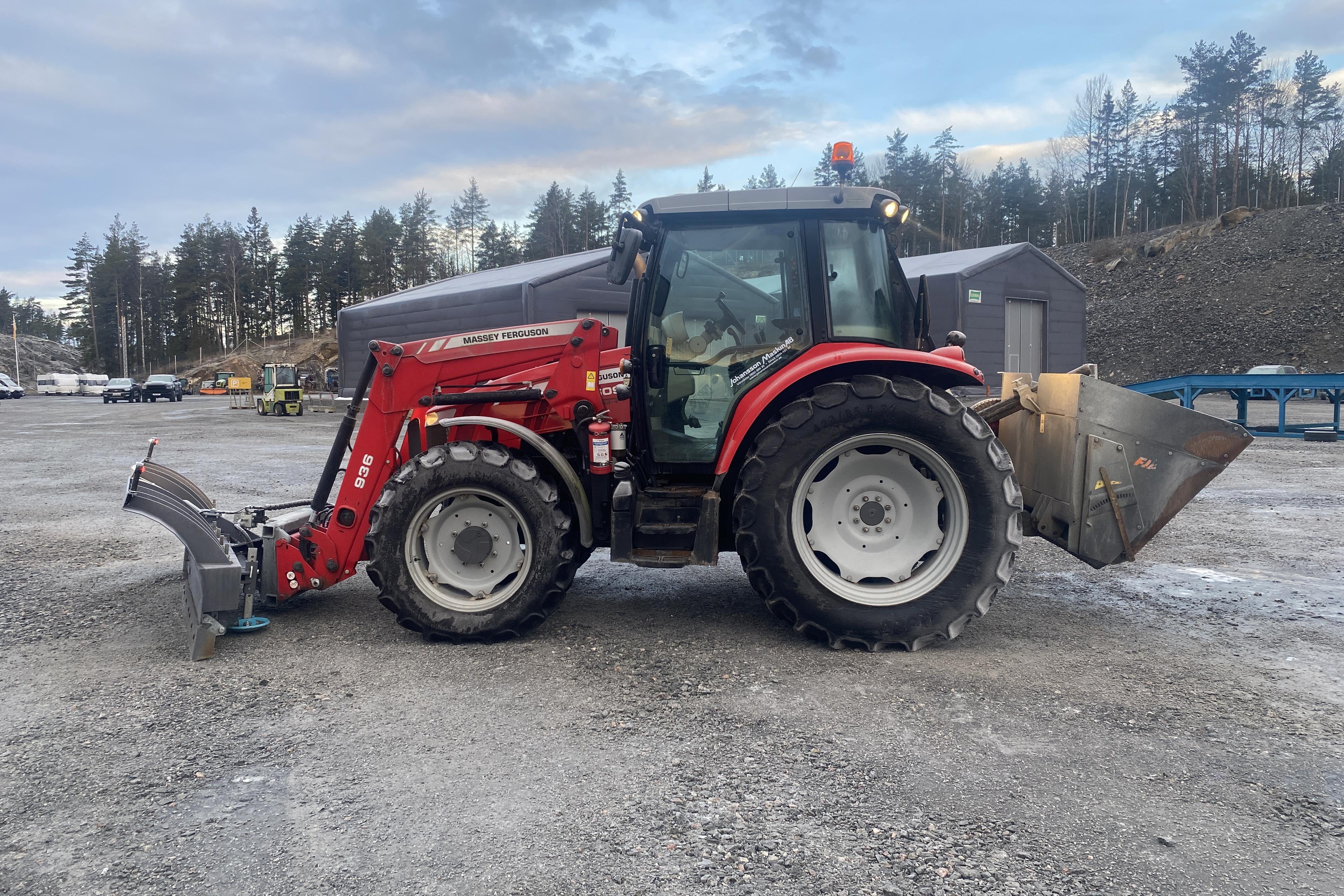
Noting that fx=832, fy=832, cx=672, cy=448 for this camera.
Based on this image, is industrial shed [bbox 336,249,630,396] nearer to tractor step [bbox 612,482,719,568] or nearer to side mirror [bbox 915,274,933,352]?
side mirror [bbox 915,274,933,352]

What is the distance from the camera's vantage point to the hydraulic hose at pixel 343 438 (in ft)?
15.9

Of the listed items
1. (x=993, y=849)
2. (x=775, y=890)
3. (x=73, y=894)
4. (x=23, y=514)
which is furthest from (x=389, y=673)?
(x=23, y=514)

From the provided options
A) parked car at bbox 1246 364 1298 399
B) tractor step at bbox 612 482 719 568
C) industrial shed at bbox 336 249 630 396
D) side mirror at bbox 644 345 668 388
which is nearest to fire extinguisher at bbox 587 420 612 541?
tractor step at bbox 612 482 719 568

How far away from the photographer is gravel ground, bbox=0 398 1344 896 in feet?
7.83

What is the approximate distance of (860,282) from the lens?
4391mm

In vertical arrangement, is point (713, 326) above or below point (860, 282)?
below

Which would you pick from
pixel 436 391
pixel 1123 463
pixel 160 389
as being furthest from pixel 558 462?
pixel 160 389

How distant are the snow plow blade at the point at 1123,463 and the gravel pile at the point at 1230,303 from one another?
33.3 m

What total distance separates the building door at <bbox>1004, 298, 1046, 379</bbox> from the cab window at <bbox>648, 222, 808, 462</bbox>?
20865 millimetres

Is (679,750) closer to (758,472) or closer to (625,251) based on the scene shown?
(758,472)

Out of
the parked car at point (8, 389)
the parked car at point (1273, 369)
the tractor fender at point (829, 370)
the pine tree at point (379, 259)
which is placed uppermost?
the pine tree at point (379, 259)

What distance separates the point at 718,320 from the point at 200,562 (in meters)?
2.93

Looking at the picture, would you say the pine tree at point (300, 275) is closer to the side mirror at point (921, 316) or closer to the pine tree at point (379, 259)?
the pine tree at point (379, 259)

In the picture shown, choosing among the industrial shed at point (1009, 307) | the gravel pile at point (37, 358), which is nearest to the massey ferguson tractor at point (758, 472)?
the industrial shed at point (1009, 307)
